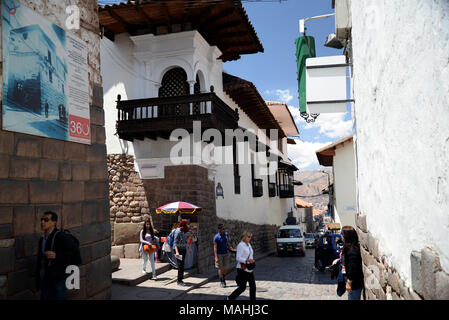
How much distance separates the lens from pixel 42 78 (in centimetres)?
506

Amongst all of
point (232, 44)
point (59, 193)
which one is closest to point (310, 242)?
point (232, 44)

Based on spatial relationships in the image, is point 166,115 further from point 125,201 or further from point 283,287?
point 283,287

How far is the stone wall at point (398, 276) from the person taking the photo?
224 centimetres

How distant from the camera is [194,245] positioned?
10.8 metres

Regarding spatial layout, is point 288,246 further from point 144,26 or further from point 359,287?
point 359,287

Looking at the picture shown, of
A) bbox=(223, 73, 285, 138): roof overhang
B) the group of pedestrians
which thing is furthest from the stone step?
bbox=(223, 73, 285, 138): roof overhang

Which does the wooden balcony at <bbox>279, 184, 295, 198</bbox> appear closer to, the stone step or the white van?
the white van

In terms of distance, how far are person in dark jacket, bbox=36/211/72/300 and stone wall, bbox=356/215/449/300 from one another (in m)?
3.46

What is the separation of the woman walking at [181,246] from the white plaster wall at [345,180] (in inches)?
393

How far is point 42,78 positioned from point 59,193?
5.40ft

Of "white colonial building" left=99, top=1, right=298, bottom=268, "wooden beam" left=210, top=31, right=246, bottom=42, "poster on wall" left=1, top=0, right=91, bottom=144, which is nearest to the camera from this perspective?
"poster on wall" left=1, top=0, right=91, bottom=144

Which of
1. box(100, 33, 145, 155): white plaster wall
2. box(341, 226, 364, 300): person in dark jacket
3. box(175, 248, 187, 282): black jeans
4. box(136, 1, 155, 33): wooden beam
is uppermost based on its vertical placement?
box(136, 1, 155, 33): wooden beam

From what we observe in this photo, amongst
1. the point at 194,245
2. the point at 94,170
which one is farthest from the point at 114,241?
the point at 94,170

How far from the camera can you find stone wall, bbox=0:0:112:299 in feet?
14.6
